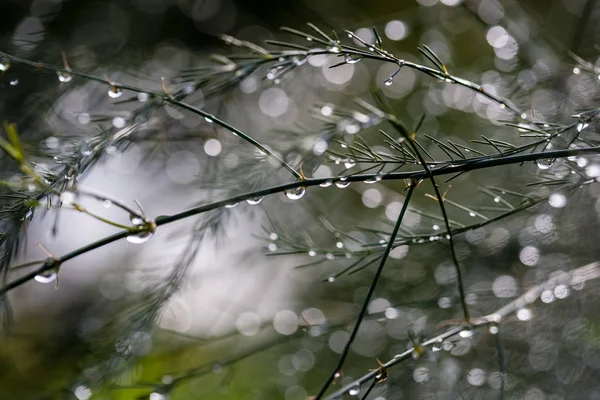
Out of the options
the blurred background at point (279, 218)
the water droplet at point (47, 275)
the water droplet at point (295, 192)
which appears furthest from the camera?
the blurred background at point (279, 218)

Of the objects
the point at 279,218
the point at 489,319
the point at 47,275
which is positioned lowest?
the point at 279,218

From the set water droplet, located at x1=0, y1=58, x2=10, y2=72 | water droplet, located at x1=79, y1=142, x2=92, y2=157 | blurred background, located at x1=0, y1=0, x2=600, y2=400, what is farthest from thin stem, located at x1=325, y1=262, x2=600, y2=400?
water droplet, located at x1=0, y1=58, x2=10, y2=72

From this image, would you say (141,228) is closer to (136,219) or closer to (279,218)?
(136,219)

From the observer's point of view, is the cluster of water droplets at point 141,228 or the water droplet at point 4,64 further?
the water droplet at point 4,64

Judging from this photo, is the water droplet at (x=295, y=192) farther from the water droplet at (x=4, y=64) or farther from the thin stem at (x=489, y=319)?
the water droplet at (x=4, y=64)

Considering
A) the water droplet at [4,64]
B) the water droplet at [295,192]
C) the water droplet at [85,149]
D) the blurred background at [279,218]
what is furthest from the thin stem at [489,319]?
the water droplet at [4,64]

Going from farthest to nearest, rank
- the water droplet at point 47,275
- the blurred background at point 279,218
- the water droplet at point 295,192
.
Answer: the blurred background at point 279,218 → the water droplet at point 295,192 → the water droplet at point 47,275

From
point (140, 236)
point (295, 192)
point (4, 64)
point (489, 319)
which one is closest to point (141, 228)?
point (140, 236)

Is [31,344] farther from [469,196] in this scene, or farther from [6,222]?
[469,196]

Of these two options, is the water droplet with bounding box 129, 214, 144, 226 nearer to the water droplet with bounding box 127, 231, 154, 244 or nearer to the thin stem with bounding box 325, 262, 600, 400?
the water droplet with bounding box 127, 231, 154, 244
